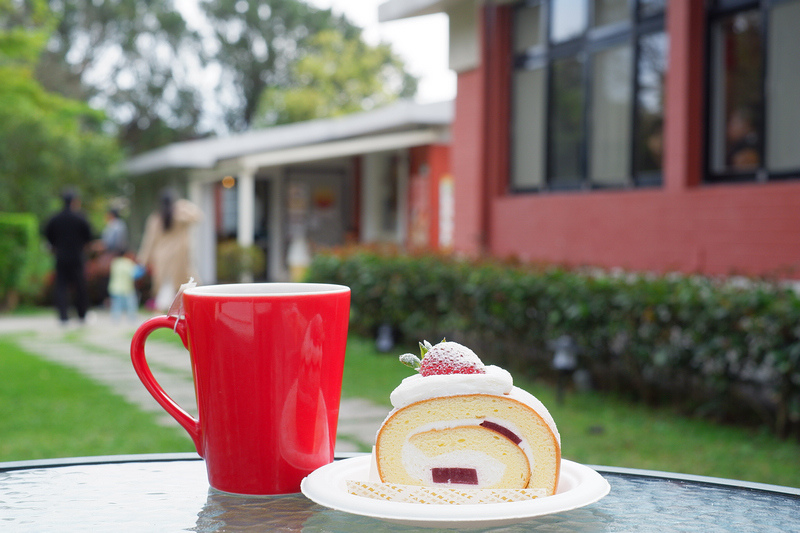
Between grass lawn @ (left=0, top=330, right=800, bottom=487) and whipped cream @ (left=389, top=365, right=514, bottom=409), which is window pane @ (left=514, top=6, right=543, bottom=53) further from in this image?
whipped cream @ (left=389, top=365, right=514, bottom=409)

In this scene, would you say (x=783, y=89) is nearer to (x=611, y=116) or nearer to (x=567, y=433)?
(x=611, y=116)

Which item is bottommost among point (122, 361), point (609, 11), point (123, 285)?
point (122, 361)

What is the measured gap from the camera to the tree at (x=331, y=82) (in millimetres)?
35406

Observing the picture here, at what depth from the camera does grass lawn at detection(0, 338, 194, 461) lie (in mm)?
4853

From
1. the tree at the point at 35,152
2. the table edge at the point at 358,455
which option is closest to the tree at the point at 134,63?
the tree at the point at 35,152

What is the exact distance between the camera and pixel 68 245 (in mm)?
12117

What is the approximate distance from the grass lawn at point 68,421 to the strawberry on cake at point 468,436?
12.6 ft

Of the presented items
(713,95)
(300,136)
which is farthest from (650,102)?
(300,136)

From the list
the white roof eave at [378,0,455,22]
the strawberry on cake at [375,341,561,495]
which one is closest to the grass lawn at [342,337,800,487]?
the strawberry on cake at [375,341,561,495]

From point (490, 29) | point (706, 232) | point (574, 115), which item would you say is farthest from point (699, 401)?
point (490, 29)

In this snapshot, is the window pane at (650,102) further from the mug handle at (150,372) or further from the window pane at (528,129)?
the mug handle at (150,372)

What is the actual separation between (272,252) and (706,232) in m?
13.8

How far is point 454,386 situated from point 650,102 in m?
7.24

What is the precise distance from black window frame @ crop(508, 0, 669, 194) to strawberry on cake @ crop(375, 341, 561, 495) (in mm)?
6940
